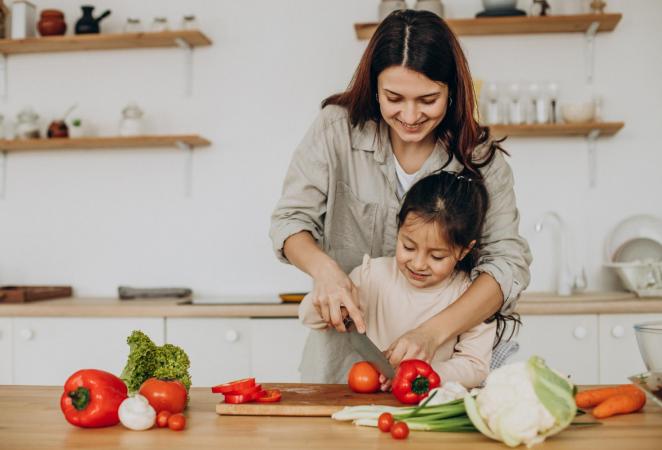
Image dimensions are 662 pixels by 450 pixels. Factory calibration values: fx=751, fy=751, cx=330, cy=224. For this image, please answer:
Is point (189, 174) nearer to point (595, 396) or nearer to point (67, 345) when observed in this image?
point (67, 345)

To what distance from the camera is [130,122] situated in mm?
3326

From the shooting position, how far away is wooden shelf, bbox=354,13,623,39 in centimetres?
314

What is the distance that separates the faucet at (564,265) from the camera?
314 cm

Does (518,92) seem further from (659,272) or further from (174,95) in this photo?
(174,95)

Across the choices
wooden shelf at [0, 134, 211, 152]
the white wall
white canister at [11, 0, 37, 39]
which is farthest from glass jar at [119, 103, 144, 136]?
white canister at [11, 0, 37, 39]

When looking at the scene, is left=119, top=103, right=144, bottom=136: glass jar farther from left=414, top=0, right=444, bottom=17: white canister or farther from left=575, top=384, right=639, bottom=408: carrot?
left=575, top=384, right=639, bottom=408: carrot

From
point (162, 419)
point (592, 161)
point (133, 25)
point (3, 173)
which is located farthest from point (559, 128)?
point (3, 173)

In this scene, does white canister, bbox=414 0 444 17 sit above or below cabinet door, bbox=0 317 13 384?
above

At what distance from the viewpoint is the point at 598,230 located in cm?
335

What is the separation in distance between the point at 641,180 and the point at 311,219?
2.10 m

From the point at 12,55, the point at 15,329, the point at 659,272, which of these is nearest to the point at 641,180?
the point at 659,272

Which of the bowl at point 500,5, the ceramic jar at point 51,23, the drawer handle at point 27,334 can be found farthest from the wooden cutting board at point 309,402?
the ceramic jar at point 51,23

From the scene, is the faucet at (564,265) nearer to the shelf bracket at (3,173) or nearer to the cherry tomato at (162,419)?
the cherry tomato at (162,419)

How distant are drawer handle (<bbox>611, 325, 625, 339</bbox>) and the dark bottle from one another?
2.51 meters
